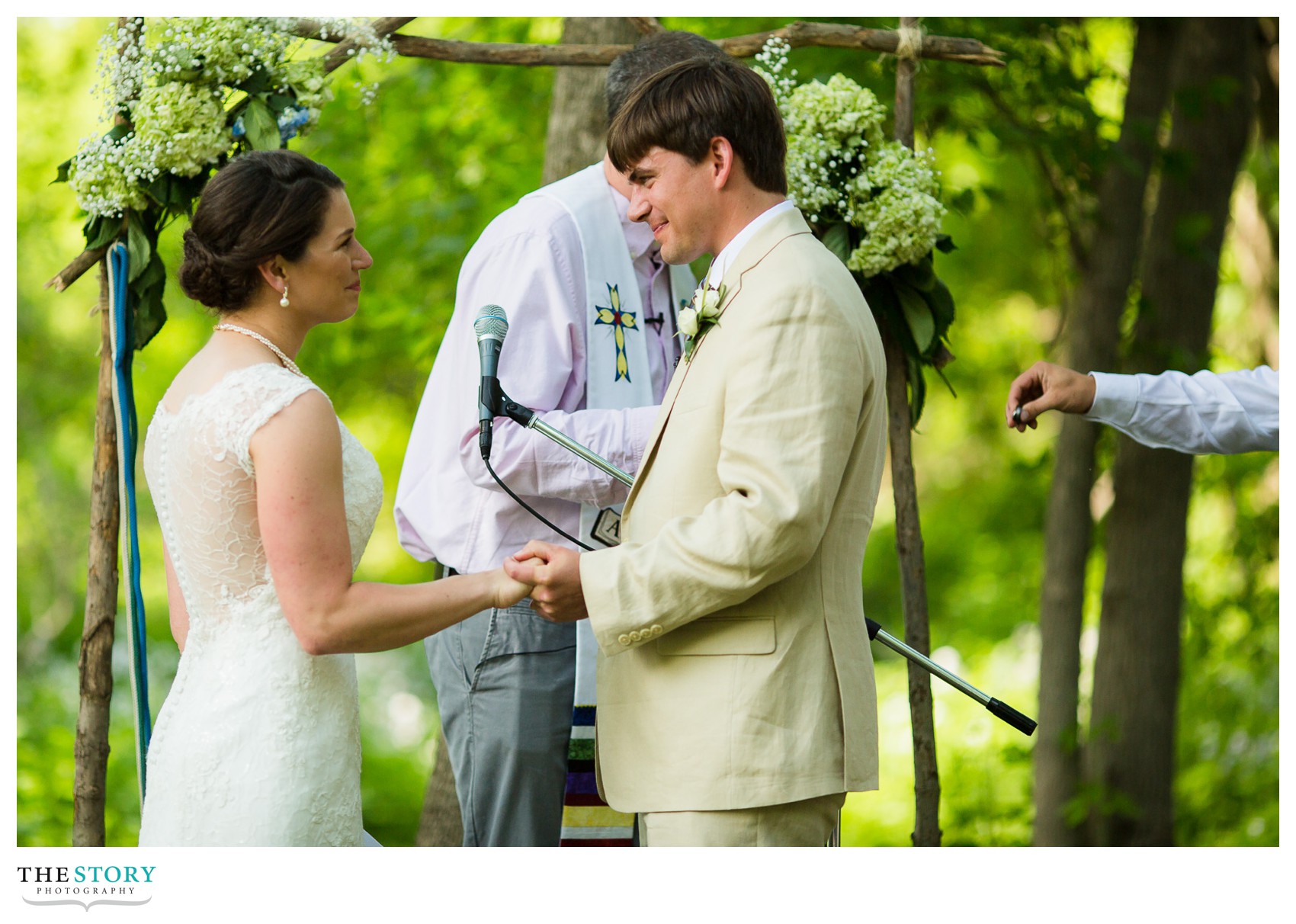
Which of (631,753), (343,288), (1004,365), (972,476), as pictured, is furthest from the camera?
(972,476)

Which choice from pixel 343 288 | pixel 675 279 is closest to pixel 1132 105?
pixel 675 279

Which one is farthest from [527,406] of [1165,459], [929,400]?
[929,400]

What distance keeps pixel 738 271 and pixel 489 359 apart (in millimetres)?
523

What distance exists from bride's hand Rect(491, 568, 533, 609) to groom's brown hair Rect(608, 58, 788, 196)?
2.56ft

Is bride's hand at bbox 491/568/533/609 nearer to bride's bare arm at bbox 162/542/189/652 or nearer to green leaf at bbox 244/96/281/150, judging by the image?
bride's bare arm at bbox 162/542/189/652

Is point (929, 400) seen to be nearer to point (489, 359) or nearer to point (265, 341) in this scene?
point (489, 359)

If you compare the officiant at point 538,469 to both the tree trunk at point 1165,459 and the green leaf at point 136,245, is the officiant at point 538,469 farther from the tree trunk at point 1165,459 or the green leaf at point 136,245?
the tree trunk at point 1165,459

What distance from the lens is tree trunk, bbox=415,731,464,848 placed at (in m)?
3.98

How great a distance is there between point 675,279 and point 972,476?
27.4 feet

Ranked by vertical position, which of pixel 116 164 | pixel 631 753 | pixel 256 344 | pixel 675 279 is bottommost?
pixel 631 753

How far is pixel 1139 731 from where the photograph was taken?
4957 millimetres

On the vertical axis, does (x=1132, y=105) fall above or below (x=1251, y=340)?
above

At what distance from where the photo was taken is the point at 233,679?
2.11m

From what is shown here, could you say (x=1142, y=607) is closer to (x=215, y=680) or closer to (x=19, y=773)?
(x=215, y=680)
